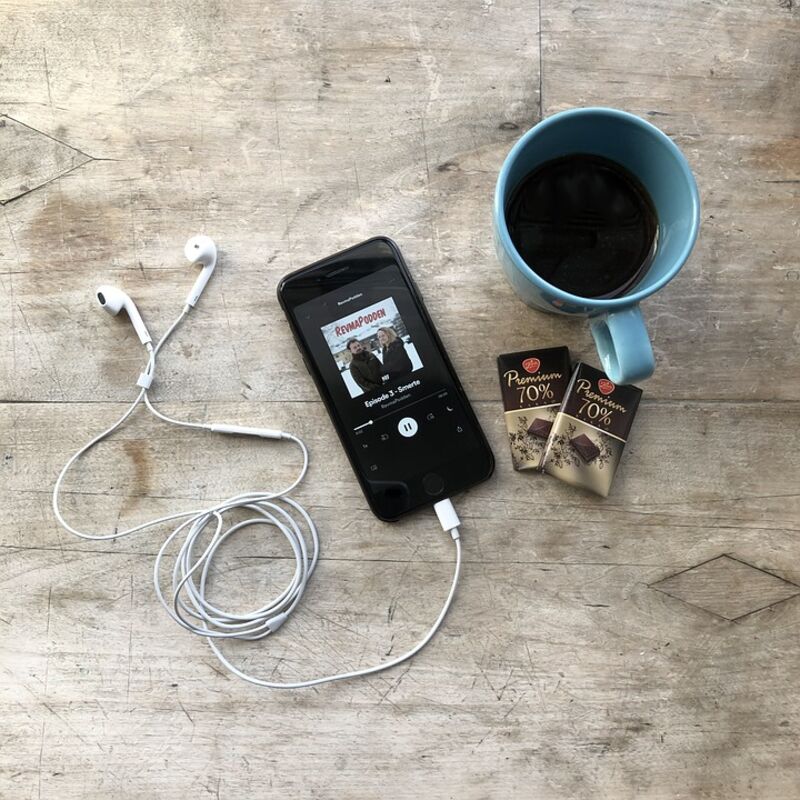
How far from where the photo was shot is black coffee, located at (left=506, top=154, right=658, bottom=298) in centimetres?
66

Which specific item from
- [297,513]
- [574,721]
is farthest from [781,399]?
[297,513]

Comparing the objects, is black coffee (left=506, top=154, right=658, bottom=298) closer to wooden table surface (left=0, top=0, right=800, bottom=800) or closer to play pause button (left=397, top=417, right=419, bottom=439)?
wooden table surface (left=0, top=0, right=800, bottom=800)

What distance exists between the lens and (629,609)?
748mm

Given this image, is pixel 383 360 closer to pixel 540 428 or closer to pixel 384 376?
pixel 384 376

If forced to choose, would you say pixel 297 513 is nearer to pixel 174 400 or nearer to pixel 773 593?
pixel 174 400

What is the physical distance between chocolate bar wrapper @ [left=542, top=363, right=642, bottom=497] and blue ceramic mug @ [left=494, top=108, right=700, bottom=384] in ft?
0.34

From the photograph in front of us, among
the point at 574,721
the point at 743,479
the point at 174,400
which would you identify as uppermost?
the point at 174,400

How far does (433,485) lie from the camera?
750 millimetres

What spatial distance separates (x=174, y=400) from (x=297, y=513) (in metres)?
0.18

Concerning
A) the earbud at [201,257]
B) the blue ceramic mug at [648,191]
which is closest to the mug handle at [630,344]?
the blue ceramic mug at [648,191]

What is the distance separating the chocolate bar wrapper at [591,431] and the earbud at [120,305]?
447 mm

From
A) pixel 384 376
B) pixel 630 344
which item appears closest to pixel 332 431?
pixel 384 376

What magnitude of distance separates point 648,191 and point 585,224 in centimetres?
6

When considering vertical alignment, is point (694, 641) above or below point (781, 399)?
below
